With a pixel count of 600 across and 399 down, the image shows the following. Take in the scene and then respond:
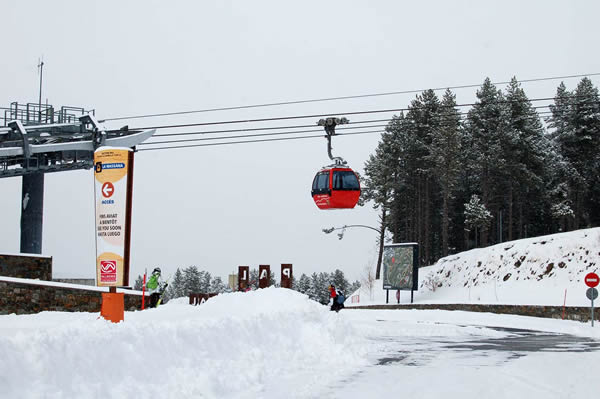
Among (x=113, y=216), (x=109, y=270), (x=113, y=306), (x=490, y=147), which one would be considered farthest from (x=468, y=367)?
(x=490, y=147)

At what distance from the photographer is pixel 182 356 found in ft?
32.5

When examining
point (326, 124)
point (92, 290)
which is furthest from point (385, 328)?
point (92, 290)

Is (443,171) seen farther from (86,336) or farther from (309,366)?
(86,336)

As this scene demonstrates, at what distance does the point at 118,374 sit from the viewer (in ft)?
27.1

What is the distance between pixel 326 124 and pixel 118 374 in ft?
58.4

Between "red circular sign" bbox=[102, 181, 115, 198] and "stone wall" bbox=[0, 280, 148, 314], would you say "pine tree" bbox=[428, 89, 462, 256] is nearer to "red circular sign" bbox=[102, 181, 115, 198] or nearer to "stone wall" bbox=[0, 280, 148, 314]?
"stone wall" bbox=[0, 280, 148, 314]

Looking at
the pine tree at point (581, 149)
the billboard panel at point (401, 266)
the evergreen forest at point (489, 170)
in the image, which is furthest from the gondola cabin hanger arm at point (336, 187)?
the pine tree at point (581, 149)

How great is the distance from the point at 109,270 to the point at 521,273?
133 ft

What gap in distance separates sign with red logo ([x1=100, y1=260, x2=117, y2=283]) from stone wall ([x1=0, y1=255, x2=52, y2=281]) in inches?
518

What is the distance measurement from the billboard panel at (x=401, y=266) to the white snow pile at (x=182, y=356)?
31804 millimetres

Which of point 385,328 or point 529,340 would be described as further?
point 385,328

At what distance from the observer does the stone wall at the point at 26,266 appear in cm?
2284

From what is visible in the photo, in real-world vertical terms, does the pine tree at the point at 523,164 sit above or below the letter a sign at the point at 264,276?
above

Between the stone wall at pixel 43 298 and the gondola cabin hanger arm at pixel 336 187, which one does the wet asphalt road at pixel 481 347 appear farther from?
the stone wall at pixel 43 298
